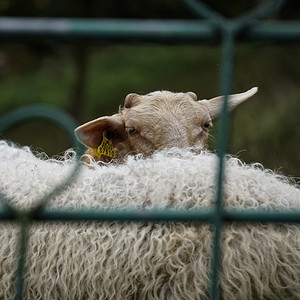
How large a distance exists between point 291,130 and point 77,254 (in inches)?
302

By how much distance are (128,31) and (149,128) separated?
3224 millimetres

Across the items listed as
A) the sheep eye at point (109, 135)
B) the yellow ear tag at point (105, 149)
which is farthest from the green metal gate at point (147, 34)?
the sheep eye at point (109, 135)

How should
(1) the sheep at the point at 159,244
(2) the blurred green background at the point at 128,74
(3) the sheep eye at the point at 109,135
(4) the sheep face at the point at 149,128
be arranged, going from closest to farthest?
(1) the sheep at the point at 159,244 < (4) the sheep face at the point at 149,128 < (3) the sheep eye at the point at 109,135 < (2) the blurred green background at the point at 128,74

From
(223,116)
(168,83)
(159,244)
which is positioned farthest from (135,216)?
(168,83)

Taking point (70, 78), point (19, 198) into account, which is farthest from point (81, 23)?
point (70, 78)

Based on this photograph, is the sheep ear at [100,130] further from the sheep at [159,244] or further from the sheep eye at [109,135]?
the sheep at [159,244]

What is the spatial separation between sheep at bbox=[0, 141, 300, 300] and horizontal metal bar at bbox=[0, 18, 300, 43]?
1.27 metres

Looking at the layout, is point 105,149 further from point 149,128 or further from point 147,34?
point 147,34

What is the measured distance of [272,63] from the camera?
12.7 meters

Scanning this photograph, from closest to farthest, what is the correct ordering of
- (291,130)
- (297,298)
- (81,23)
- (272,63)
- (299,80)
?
1. (81,23)
2. (297,298)
3. (291,130)
4. (299,80)
5. (272,63)

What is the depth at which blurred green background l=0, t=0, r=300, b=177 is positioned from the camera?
1109 cm

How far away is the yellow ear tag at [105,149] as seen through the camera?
4.76m

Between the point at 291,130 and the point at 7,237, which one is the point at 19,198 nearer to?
the point at 7,237

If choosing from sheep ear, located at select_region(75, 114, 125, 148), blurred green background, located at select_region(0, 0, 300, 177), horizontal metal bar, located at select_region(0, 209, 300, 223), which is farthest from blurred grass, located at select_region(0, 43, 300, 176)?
horizontal metal bar, located at select_region(0, 209, 300, 223)
